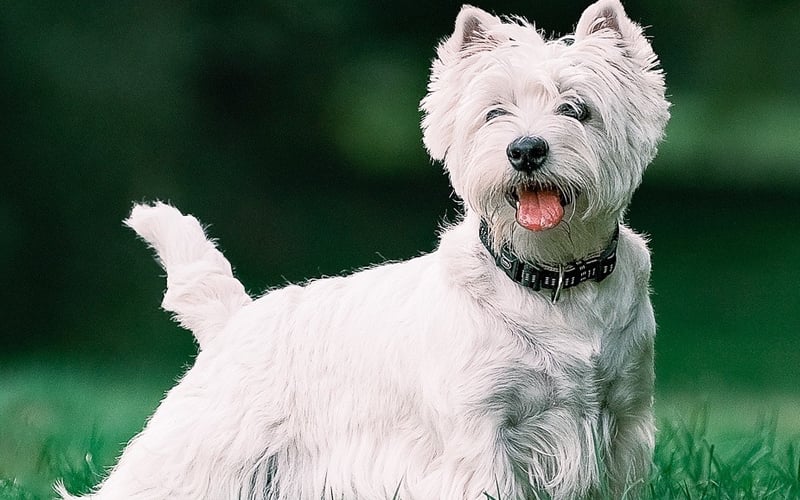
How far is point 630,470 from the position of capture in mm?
4426

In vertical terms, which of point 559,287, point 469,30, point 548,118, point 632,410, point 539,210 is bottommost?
point 632,410

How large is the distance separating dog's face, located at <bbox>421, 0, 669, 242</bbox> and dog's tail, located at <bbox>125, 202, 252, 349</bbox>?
1.13 m

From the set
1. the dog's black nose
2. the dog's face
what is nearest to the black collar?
the dog's face

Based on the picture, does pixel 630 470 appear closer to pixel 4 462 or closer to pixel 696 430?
pixel 696 430

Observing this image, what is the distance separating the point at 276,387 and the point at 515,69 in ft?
4.77

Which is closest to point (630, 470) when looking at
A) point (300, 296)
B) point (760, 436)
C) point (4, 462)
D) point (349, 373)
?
point (349, 373)

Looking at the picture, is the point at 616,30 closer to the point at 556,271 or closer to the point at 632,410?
the point at 556,271

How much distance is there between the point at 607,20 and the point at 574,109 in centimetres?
41

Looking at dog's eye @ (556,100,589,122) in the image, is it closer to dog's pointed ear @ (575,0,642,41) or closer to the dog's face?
the dog's face

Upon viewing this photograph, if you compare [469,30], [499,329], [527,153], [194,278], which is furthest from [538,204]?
[194,278]

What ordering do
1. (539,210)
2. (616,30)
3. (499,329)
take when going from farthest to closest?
(616,30) < (499,329) < (539,210)

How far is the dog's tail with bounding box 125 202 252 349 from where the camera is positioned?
4973 millimetres

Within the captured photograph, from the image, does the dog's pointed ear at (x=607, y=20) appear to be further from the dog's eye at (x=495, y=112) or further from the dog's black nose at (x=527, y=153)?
the dog's black nose at (x=527, y=153)

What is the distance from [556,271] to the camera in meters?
4.16
